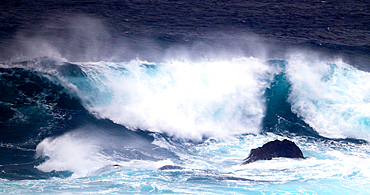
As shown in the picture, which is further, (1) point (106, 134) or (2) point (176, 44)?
(2) point (176, 44)

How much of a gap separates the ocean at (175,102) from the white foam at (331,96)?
0.05 m

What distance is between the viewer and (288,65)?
40.8 ft

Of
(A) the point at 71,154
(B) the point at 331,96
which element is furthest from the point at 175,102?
(B) the point at 331,96

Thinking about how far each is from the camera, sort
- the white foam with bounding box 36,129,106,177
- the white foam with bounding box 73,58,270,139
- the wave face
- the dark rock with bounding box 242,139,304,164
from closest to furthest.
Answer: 1. the wave face
2. the white foam with bounding box 36,129,106,177
3. the dark rock with bounding box 242,139,304,164
4. the white foam with bounding box 73,58,270,139

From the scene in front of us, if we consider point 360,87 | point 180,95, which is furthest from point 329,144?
point 180,95

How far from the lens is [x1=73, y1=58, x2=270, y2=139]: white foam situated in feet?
33.9

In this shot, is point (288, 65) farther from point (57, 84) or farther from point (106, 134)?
point (57, 84)

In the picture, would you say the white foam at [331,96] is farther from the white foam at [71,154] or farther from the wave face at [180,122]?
the white foam at [71,154]

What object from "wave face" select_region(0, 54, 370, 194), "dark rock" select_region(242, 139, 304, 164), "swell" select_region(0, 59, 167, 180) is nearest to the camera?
"wave face" select_region(0, 54, 370, 194)

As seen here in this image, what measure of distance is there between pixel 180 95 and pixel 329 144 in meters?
5.01

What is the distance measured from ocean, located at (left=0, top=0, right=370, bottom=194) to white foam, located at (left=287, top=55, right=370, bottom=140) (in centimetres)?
5

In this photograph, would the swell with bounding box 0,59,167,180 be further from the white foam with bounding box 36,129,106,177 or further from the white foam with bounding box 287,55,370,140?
the white foam with bounding box 287,55,370,140

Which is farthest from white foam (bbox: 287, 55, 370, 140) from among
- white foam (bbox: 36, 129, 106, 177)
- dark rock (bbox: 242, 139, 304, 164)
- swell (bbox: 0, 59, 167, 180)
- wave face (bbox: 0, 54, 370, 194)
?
white foam (bbox: 36, 129, 106, 177)

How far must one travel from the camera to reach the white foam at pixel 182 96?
10320 millimetres
